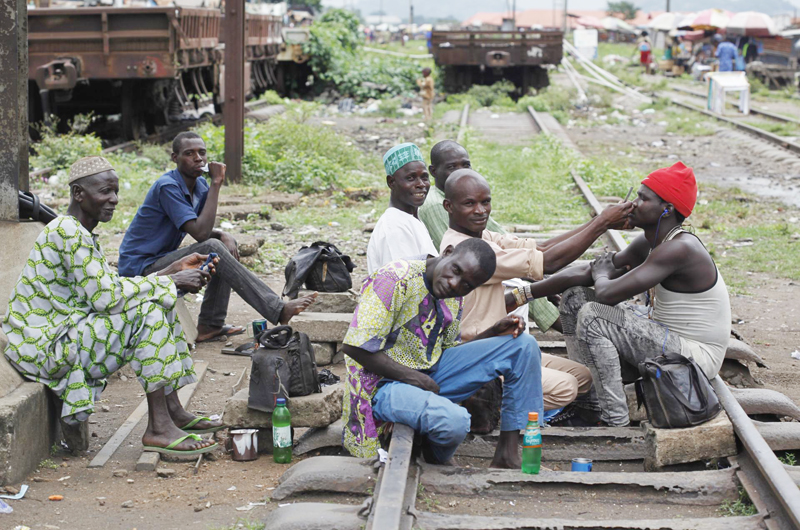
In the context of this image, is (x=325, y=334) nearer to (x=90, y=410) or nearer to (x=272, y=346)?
(x=272, y=346)

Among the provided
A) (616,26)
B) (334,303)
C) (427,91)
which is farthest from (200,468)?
(616,26)

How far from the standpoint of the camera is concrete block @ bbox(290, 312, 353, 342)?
5.80 metres

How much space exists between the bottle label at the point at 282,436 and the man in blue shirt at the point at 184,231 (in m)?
1.46

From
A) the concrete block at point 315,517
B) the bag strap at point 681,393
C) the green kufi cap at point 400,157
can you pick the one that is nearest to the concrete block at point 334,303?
the green kufi cap at point 400,157

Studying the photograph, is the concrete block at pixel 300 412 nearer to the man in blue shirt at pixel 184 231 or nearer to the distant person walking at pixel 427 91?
the man in blue shirt at pixel 184 231

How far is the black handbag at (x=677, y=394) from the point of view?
392 centimetres

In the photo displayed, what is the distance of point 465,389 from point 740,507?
1.20 m

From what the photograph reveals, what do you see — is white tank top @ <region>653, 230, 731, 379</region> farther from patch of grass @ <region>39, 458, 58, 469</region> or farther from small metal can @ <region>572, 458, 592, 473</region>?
patch of grass @ <region>39, 458, 58, 469</region>

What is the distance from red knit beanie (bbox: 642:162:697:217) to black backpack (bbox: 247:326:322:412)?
1.84 m

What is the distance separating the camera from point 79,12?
43.9ft

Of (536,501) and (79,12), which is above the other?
(79,12)

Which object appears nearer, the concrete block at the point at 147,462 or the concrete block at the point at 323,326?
the concrete block at the point at 147,462

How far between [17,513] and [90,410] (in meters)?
0.65

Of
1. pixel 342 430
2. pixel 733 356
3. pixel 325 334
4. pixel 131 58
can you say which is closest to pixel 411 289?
pixel 342 430
